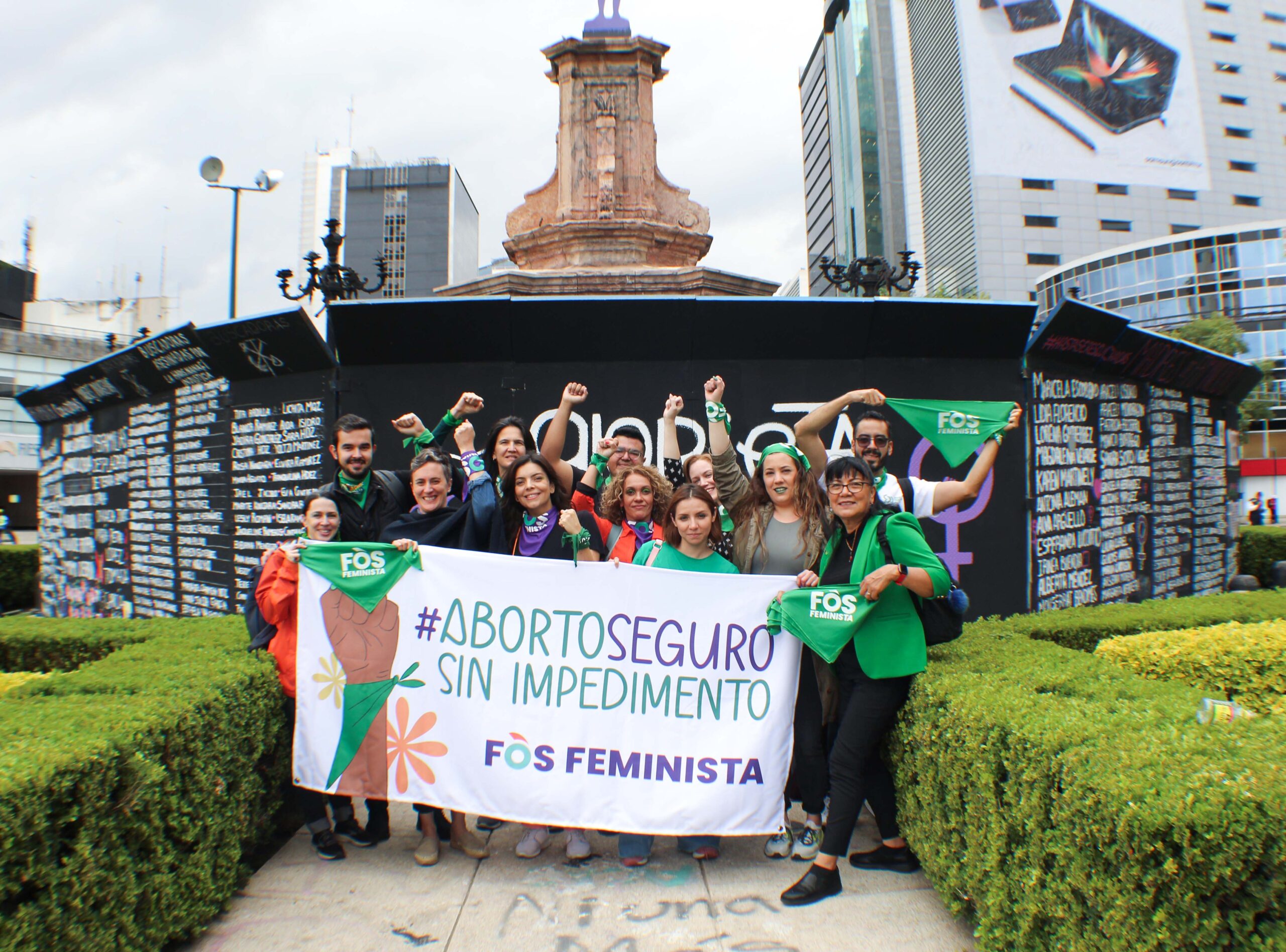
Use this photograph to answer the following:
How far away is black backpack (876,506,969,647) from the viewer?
3.38 metres

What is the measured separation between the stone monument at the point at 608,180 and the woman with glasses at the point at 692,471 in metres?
6.43

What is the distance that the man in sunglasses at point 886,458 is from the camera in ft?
13.2

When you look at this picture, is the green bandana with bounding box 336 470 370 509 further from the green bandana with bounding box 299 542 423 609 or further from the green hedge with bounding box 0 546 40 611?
the green hedge with bounding box 0 546 40 611

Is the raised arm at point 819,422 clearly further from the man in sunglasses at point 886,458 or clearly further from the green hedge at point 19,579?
the green hedge at point 19,579

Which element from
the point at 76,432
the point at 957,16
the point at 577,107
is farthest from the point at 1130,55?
the point at 76,432

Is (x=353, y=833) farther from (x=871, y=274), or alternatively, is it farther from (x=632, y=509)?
(x=871, y=274)

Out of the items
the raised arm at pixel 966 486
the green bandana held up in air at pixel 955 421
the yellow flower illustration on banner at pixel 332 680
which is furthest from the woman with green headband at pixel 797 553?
the yellow flower illustration on banner at pixel 332 680

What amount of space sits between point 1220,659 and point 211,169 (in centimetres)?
1673

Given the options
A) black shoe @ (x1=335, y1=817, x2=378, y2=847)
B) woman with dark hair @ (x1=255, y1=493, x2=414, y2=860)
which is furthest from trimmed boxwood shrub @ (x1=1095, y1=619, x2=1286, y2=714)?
woman with dark hair @ (x1=255, y1=493, x2=414, y2=860)

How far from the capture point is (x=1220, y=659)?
425cm

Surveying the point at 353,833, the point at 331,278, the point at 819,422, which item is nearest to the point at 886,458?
the point at 819,422

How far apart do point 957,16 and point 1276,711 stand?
88.8 m

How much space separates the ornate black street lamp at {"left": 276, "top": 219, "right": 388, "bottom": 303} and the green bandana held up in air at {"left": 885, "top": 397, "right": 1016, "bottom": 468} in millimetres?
6222

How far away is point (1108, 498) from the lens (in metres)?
6.46
